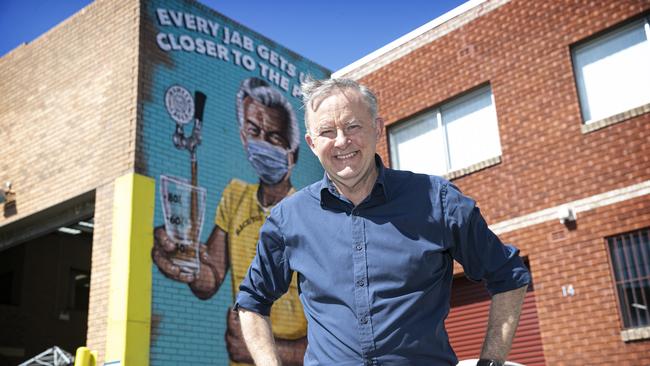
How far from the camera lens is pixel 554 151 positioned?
406 inches

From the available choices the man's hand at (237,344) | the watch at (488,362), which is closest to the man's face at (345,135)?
the watch at (488,362)

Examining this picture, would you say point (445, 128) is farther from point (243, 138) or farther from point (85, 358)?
point (85, 358)

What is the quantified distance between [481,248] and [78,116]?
37.0ft

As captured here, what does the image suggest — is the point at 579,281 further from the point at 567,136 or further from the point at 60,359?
the point at 60,359

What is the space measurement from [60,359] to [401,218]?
11.5m

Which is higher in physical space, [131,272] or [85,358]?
[131,272]

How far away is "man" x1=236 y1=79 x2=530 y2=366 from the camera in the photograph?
226cm

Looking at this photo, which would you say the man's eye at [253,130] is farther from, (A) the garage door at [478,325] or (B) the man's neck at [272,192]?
(A) the garage door at [478,325]

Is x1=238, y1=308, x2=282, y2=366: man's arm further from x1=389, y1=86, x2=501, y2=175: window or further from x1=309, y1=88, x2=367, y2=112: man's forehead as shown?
x1=389, y1=86, x2=501, y2=175: window

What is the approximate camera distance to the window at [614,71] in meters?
9.68

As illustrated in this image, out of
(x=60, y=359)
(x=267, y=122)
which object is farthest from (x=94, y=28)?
(x=60, y=359)

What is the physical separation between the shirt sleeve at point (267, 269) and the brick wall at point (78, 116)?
8.42 metres

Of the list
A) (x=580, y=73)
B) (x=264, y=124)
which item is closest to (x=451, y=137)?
(x=580, y=73)

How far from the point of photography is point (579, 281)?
Result: 9.49 meters
